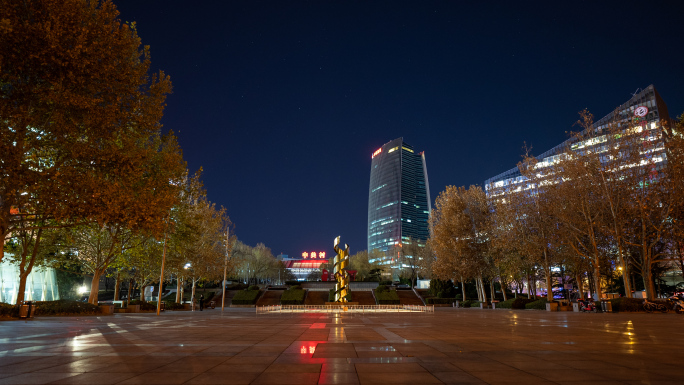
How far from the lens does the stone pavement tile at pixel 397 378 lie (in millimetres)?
5676

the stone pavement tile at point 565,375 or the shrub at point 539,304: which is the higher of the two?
the stone pavement tile at point 565,375

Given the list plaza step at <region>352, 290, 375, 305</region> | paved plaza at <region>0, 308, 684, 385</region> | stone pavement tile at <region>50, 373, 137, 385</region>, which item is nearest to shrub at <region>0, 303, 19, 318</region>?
paved plaza at <region>0, 308, 684, 385</region>

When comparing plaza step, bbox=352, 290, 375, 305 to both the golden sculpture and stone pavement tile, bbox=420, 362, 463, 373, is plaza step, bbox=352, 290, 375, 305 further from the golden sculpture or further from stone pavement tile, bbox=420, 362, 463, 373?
stone pavement tile, bbox=420, 362, 463, 373

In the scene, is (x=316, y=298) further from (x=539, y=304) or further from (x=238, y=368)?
(x=238, y=368)

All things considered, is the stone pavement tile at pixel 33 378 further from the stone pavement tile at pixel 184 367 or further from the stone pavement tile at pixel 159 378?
the stone pavement tile at pixel 184 367

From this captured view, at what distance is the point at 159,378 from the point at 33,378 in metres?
1.90

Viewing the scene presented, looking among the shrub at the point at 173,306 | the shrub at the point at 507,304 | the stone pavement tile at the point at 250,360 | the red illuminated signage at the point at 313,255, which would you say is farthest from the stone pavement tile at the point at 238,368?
the red illuminated signage at the point at 313,255

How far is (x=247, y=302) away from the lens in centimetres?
5491

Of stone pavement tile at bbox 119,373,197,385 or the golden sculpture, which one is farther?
the golden sculpture

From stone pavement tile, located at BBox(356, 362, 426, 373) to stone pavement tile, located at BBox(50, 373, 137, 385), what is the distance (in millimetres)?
3687

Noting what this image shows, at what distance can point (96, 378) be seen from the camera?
596cm

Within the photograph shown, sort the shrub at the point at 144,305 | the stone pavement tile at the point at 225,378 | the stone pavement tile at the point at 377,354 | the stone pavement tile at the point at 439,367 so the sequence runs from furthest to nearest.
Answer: the shrub at the point at 144,305
the stone pavement tile at the point at 377,354
the stone pavement tile at the point at 439,367
the stone pavement tile at the point at 225,378

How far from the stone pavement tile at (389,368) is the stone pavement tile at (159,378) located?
2.77 m

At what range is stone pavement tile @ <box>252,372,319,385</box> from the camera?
18.6ft
